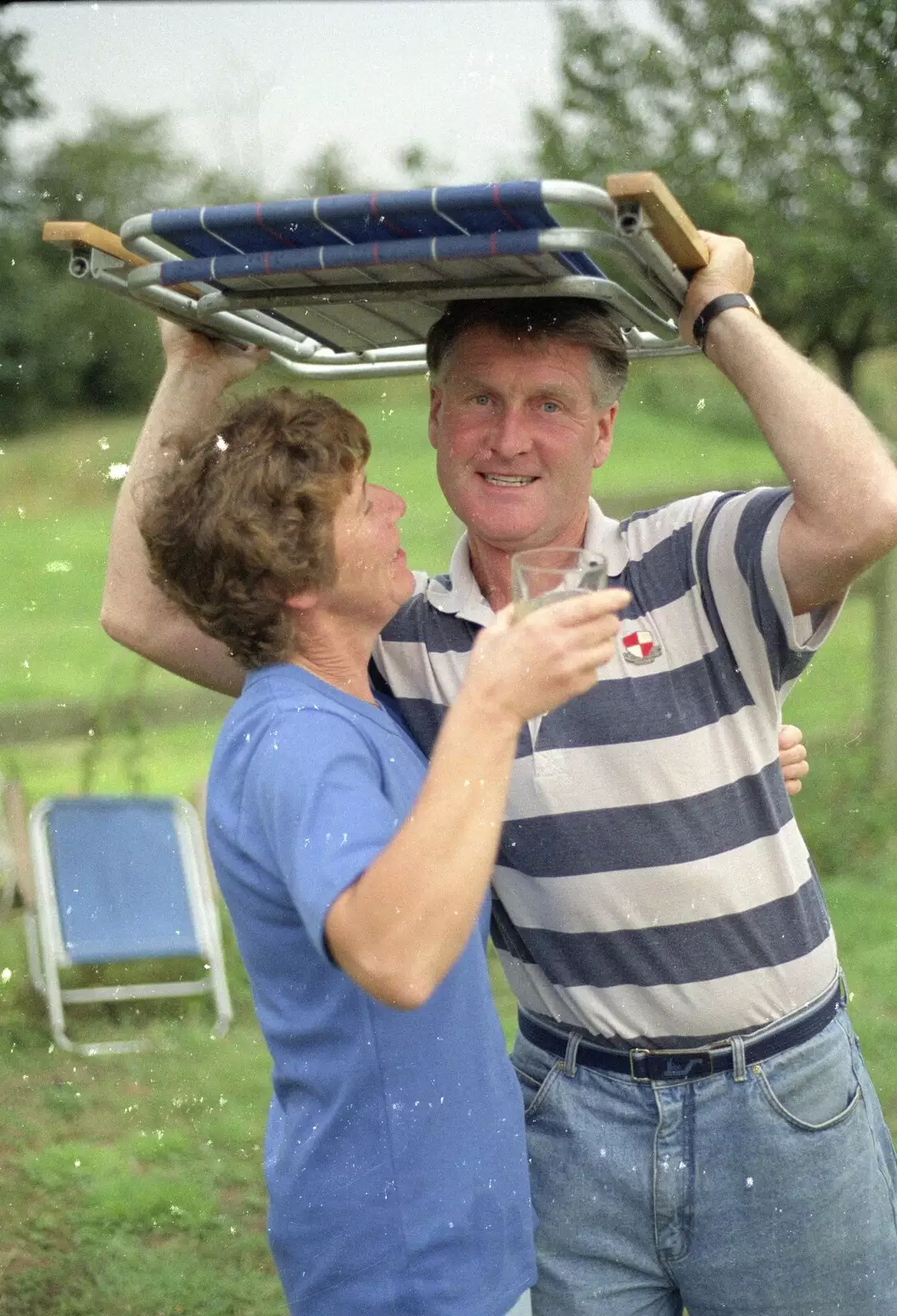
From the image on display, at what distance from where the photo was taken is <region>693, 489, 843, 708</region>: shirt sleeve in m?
1.70

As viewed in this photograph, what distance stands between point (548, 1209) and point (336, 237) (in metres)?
1.25

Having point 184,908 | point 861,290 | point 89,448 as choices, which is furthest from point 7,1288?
point 89,448

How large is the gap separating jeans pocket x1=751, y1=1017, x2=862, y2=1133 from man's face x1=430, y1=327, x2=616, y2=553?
732mm

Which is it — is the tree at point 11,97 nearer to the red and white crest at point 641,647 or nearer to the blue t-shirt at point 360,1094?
the red and white crest at point 641,647

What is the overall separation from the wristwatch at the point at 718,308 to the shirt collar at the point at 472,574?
296 millimetres

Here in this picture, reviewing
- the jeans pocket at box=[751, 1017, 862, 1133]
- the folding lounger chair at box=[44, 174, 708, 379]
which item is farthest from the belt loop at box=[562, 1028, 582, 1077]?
the folding lounger chair at box=[44, 174, 708, 379]

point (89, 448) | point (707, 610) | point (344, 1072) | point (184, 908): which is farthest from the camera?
point (89, 448)

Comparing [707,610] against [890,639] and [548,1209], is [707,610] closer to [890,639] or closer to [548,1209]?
[548,1209]

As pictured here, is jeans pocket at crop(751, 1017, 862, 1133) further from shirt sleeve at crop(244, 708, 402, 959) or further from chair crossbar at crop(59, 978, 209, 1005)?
chair crossbar at crop(59, 978, 209, 1005)

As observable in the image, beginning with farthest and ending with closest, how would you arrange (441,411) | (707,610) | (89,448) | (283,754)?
(89,448), (441,411), (707,610), (283,754)

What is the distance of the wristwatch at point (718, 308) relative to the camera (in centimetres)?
165

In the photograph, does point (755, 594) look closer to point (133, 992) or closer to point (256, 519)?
point (256, 519)

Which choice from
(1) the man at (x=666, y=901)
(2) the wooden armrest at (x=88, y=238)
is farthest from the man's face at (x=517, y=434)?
(2) the wooden armrest at (x=88, y=238)

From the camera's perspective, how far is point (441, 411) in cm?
194
